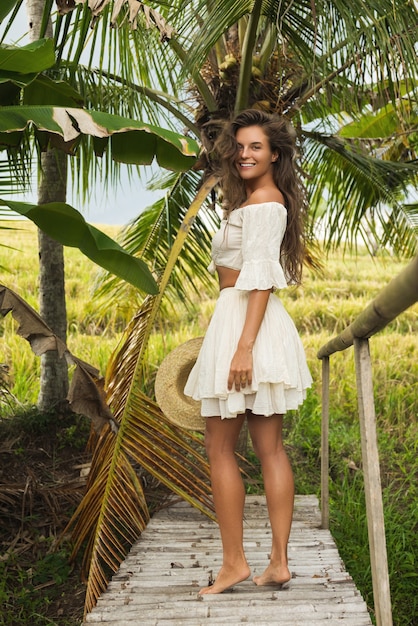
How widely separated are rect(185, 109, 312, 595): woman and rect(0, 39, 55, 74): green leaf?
104 centimetres

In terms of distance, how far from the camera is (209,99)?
4.80 meters

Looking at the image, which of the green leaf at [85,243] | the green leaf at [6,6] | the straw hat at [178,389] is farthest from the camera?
the green leaf at [6,6]

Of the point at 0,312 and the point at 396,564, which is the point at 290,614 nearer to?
the point at 0,312

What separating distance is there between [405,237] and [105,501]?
3.52 meters

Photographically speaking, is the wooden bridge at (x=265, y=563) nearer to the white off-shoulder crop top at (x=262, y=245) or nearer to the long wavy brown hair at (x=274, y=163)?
the white off-shoulder crop top at (x=262, y=245)

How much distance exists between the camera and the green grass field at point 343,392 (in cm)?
452

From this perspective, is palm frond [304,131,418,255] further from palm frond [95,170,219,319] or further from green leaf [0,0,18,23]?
green leaf [0,0,18,23]

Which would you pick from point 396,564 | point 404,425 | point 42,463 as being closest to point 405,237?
point 404,425

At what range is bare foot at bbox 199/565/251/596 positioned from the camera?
276 cm

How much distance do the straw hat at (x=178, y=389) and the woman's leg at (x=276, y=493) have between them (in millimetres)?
731

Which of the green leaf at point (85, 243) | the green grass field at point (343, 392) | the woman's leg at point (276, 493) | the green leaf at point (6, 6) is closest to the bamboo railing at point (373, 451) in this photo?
the woman's leg at point (276, 493)

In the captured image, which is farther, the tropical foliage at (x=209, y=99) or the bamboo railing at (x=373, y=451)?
the tropical foliage at (x=209, y=99)

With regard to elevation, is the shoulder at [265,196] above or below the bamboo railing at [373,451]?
above

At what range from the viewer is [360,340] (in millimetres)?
2209
